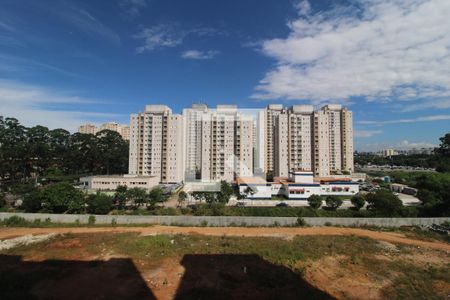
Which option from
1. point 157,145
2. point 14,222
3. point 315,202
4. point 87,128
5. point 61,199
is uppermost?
point 87,128

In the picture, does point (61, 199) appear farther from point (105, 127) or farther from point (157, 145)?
point (105, 127)

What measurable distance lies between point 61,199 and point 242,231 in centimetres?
1939

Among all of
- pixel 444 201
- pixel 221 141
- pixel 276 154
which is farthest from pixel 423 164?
pixel 221 141

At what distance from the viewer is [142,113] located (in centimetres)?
4853

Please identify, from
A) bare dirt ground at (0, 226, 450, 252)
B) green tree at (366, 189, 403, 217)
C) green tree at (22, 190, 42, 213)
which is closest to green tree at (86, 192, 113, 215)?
green tree at (22, 190, 42, 213)

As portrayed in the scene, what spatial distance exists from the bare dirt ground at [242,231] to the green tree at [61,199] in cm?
531

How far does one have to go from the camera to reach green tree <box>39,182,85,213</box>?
25156 mm

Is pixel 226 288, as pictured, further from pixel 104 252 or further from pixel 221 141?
pixel 221 141

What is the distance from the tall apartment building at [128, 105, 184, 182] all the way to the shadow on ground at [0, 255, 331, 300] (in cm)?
3349

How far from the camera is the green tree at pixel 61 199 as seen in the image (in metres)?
25.2

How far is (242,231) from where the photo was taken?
790 inches

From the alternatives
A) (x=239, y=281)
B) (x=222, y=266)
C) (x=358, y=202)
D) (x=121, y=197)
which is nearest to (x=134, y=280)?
(x=222, y=266)

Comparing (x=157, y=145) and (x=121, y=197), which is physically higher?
(x=157, y=145)

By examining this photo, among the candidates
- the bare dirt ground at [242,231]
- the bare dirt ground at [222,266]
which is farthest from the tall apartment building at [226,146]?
the bare dirt ground at [222,266]
